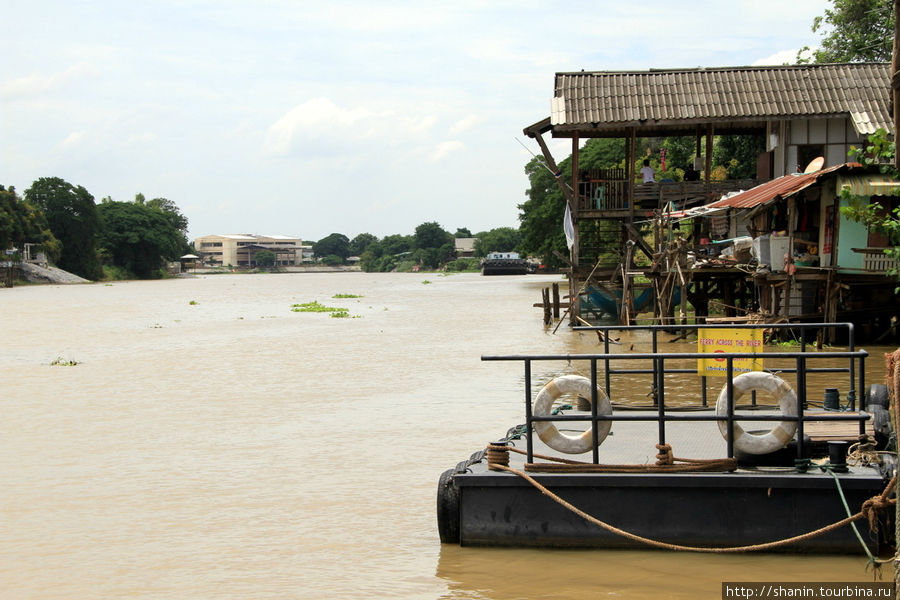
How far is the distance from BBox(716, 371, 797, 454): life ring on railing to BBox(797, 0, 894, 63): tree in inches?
1091

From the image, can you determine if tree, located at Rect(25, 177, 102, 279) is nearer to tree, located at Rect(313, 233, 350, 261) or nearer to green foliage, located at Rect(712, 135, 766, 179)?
green foliage, located at Rect(712, 135, 766, 179)

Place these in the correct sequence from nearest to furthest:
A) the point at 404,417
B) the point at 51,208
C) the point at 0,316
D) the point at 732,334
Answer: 1. the point at 732,334
2. the point at 404,417
3. the point at 0,316
4. the point at 51,208

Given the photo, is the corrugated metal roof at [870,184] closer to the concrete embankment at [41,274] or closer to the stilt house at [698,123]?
the stilt house at [698,123]

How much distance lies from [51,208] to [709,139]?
71137 mm

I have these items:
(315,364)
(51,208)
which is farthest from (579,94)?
(51,208)

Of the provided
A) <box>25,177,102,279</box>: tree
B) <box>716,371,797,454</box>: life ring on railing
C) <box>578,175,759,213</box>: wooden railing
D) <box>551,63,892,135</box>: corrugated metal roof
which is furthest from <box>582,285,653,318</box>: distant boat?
<box>25,177,102,279</box>: tree

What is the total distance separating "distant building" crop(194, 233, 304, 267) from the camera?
172375 millimetres

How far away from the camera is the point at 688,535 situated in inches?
257

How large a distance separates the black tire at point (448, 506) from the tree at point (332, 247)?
185052mm

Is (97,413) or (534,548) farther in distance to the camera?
(97,413)

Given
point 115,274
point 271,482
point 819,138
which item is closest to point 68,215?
point 115,274

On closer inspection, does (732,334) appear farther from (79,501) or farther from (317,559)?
(79,501)

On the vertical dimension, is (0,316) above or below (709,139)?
below

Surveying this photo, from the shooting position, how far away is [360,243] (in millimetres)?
193250
